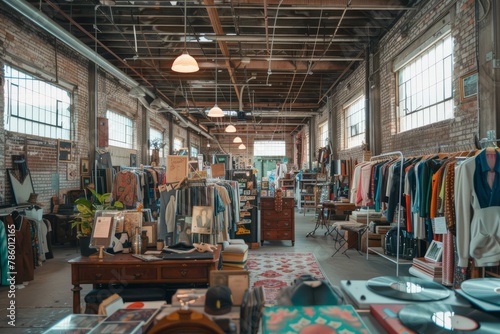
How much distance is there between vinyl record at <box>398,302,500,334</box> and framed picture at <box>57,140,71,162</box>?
8.31 metres

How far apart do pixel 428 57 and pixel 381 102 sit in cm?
187

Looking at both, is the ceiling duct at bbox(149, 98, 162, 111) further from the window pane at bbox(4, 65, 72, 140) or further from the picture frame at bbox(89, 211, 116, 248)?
the picture frame at bbox(89, 211, 116, 248)

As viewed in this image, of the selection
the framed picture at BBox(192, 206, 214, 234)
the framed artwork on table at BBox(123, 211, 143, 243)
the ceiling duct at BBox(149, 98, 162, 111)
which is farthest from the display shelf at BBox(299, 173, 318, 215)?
the framed artwork on table at BBox(123, 211, 143, 243)

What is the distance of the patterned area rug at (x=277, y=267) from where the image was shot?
525cm

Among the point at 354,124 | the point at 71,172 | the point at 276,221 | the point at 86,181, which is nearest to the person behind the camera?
the point at 276,221

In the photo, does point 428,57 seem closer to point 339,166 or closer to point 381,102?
point 381,102

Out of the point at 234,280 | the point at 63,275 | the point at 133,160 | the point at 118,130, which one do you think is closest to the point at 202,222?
the point at 234,280

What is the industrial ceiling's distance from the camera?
641cm

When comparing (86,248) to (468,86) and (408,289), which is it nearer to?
(408,289)

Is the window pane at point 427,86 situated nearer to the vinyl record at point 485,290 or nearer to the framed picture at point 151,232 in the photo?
the framed picture at point 151,232

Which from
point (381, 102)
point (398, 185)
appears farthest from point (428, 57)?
point (398, 185)

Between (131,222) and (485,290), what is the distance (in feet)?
9.69

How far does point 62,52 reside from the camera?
813cm

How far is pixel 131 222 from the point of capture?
3.50 m
